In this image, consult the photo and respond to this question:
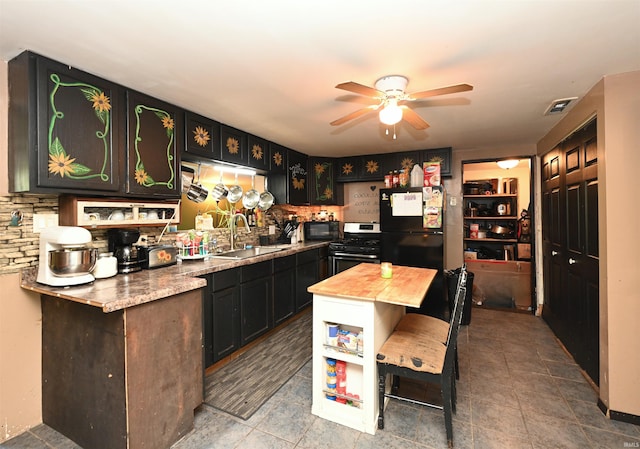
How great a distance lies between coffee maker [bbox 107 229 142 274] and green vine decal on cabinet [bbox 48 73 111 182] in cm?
41

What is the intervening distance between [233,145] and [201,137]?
411mm

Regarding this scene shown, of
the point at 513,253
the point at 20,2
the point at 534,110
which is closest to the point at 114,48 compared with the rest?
the point at 20,2

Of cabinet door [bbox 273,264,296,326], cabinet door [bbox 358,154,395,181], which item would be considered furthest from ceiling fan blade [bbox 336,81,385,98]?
cabinet door [bbox 358,154,395,181]

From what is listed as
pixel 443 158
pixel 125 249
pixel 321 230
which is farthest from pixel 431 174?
pixel 125 249

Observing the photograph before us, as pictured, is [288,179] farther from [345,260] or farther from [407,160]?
[407,160]

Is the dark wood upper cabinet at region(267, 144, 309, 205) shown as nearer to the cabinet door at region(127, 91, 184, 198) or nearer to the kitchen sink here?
the kitchen sink

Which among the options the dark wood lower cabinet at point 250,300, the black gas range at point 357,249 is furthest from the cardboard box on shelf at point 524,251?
the dark wood lower cabinet at point 250,300

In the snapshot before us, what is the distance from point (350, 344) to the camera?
193 cm

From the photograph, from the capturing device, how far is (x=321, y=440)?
1.79 metres

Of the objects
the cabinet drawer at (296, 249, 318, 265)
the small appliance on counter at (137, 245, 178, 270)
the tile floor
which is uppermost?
the small appliance on counter at (137, 245, 178, 270)

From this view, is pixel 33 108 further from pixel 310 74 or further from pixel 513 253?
pixel 513 253

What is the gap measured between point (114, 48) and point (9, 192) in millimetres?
1098

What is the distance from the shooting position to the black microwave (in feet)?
15.4

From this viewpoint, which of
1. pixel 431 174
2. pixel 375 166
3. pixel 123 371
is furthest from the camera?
pixel 375 166
